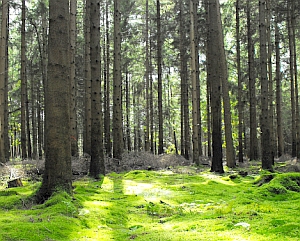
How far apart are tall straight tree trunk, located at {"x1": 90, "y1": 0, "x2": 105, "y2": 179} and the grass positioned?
2.93 meters

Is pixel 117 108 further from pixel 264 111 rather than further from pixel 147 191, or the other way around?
pixel 147 191

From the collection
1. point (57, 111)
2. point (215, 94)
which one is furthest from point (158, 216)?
point (215, 94)

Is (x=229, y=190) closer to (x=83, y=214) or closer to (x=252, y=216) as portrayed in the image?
(x=252, y=216)

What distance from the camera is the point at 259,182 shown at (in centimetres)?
760

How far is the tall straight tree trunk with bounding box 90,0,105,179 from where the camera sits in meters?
10.2

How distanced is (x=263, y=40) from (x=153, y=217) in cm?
960

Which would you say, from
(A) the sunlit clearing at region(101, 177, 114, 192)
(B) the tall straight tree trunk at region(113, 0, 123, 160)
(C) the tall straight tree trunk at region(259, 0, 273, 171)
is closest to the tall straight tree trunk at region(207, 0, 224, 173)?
(C) the tall straight tree trunk at region(259, 0, 273, 171)

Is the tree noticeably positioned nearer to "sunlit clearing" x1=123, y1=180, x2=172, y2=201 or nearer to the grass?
the grass

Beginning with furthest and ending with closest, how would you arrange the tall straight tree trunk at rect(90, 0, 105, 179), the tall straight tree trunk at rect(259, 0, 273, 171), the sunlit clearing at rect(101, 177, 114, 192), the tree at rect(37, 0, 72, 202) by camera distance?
the tall straight tree trunk at rect(259, 0, 273, 171), the tall straight tree trunk at rect(90, 0, 105, 179), the sunlit clearing at rect(101, 177, 114, 192), the tree at rect(37, 0, 72, 202)

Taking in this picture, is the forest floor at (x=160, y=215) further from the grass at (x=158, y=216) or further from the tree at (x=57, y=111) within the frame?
the tree at (x=57, y=111)

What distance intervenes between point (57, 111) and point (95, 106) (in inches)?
182

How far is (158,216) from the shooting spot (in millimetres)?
5230

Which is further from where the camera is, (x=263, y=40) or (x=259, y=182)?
(x=263, y=40)

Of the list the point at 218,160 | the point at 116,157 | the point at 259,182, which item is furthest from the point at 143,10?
the point at 259,182
